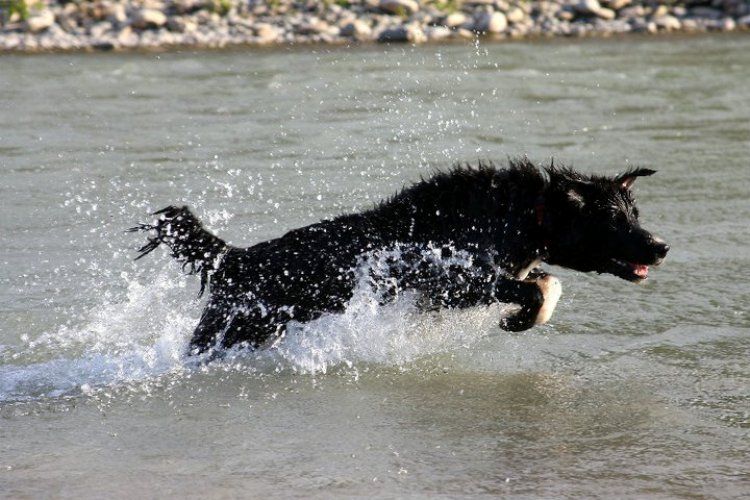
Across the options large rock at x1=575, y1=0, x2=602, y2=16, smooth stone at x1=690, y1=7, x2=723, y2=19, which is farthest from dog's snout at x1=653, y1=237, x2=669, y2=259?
smooth stone at x1=690, y1=7, x2=723, y2=19

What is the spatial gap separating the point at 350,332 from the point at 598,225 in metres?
1.54

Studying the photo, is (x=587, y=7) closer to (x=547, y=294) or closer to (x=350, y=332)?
(x=547, y=294)

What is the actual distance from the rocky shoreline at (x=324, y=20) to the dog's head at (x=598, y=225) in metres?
13.2

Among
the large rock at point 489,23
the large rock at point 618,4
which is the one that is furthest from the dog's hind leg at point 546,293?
the large rock at point 618,4

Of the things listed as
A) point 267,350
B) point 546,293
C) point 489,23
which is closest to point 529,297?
point 546,293

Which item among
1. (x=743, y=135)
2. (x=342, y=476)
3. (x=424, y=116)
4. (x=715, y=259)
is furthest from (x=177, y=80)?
(x=342, y=476)

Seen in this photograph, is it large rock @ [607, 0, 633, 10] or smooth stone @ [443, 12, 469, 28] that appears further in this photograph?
large rock @ [607, 0, 633, 10]

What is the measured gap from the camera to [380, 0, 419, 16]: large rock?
20.8 meters

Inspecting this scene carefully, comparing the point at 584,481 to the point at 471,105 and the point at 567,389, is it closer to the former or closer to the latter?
the point at 567,389

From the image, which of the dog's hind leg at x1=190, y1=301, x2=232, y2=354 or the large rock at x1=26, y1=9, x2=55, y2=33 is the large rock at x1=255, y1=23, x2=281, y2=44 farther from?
the dog's hind leg at x1=190, y1=301, x2=232, y2=354

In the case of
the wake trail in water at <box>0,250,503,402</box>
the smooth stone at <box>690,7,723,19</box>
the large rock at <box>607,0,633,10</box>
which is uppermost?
the large rock at <box>607,0,633,10</box>

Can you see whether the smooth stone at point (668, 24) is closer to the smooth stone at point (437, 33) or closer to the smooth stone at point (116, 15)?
the smooth stone at point (437, 33)

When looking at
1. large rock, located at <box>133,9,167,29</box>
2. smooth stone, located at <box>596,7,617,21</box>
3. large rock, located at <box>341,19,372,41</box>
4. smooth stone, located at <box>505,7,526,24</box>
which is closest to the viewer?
large rock, located at <box>341,19,372,41</box>

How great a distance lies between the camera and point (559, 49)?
64.0 feet
